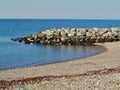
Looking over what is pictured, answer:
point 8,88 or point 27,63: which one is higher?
point 8,88

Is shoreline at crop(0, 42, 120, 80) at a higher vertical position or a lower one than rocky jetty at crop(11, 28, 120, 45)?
higher

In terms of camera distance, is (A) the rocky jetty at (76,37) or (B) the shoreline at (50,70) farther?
(A) the rocky jetty at (76,37)

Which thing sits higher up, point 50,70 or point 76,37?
point 50,70

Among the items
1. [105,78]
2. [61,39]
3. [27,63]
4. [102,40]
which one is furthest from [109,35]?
[105,78]

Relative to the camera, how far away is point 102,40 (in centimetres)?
6988

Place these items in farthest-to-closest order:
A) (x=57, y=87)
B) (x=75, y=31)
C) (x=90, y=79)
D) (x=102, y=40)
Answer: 1. (x=75, y=31)
2. (x=102, y=40)
3. (x=90, y=79)
4. (x=57, y=87)

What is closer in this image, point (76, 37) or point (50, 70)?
point (50, 70)

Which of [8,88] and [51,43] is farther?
[51,43]

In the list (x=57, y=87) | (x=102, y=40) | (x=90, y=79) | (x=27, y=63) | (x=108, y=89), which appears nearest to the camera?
(x=108, y=89)

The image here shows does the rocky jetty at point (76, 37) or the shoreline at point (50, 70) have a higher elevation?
the shoreline at point (50, 70)

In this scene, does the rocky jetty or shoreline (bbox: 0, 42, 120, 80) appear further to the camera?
the rocky jetty

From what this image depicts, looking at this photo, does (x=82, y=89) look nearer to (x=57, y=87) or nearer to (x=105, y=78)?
(x=57, y=87)

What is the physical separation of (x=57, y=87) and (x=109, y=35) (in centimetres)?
5302

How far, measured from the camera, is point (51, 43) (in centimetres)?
7194
